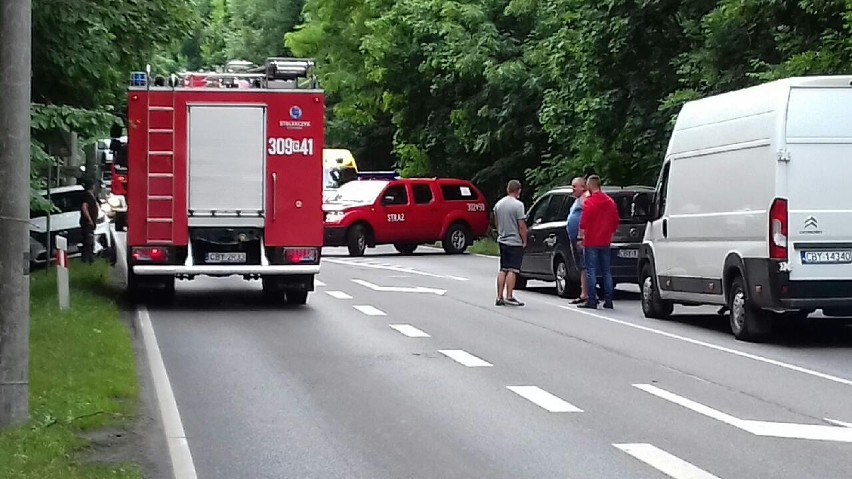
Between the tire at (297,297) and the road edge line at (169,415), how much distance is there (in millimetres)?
4237

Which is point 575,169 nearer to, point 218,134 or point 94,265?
point 94,265

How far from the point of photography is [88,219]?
28594mm

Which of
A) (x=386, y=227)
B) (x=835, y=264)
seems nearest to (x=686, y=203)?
(x=835, y=264)

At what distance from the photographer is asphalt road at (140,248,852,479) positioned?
879 centimetres

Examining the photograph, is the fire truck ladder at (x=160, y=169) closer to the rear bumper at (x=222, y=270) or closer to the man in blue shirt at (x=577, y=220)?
the rear bumper at (x=222, y=270)

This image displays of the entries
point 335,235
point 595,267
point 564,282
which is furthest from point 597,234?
point 335,235

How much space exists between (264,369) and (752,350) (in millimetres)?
5135

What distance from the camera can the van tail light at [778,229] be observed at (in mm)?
14719

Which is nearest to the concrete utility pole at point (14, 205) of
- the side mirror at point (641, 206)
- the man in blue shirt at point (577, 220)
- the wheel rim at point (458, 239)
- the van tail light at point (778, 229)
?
the van tail light at point (778, 229)

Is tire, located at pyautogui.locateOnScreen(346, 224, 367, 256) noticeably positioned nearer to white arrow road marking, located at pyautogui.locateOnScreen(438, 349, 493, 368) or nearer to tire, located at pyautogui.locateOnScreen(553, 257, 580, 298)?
tire, located at pyautogui.locateOnScreen(553, 257, 580, 298)

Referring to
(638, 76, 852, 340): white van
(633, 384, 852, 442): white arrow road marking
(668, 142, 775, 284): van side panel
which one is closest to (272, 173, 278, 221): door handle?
(668, 142, 775, 284): van side panel

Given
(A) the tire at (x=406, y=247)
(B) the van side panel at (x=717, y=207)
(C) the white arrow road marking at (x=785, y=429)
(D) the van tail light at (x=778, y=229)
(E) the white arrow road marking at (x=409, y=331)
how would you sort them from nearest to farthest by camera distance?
(C) the white arrow road marking at (x=785, y=429) → (D) the van tail light at (x=778, y=229) → (B) the van side panel at (x=717, y=207) → (E) the white arrow road marking at (x=409, y=331) → (A) the tire at (x=406, y=247)

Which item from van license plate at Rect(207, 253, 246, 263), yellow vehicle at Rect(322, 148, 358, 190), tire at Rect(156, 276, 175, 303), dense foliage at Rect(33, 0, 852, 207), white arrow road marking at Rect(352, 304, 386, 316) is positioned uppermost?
dense foliage at Rect(33, 0, 852, 207)

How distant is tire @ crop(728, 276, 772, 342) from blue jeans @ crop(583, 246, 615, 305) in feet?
14.1
